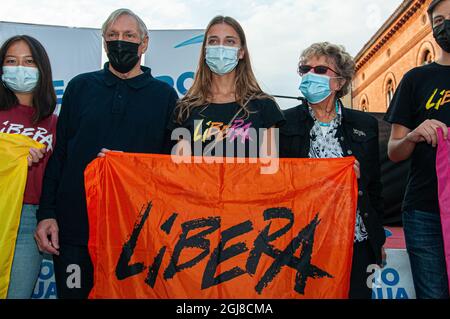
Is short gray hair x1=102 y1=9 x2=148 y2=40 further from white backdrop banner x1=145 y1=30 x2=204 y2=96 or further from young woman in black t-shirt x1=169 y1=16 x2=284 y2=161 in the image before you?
white backdrop banner x1=145 y1=30 x2=204 y2=96

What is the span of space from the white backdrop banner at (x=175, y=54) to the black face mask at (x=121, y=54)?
271 cm

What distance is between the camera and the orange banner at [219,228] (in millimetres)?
2338

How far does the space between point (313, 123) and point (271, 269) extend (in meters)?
0.96

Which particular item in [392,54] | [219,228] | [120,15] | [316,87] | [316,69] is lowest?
[219,228]

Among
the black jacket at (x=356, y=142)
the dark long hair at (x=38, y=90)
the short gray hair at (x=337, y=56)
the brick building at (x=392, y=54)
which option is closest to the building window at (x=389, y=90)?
the brick building at (x=392, y=54)

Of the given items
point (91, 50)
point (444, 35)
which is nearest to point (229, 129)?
point (444, 35)

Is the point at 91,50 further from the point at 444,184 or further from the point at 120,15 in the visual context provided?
the point at 444,184

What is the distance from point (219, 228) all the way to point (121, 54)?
120 centimetres

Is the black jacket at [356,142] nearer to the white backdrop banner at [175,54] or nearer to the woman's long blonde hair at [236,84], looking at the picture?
the woman's long blonde hair at [236,84]

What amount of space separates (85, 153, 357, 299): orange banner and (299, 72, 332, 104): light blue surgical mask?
20.6 inches

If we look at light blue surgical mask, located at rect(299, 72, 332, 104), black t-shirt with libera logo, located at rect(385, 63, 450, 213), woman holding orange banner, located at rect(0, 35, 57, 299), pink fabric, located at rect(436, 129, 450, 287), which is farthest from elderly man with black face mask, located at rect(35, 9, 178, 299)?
pink fabric, located at rect(436, 129, 450, 287)

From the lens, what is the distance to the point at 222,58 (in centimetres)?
273

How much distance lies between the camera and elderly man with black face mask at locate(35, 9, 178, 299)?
7.93 ft

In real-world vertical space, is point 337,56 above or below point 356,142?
above
